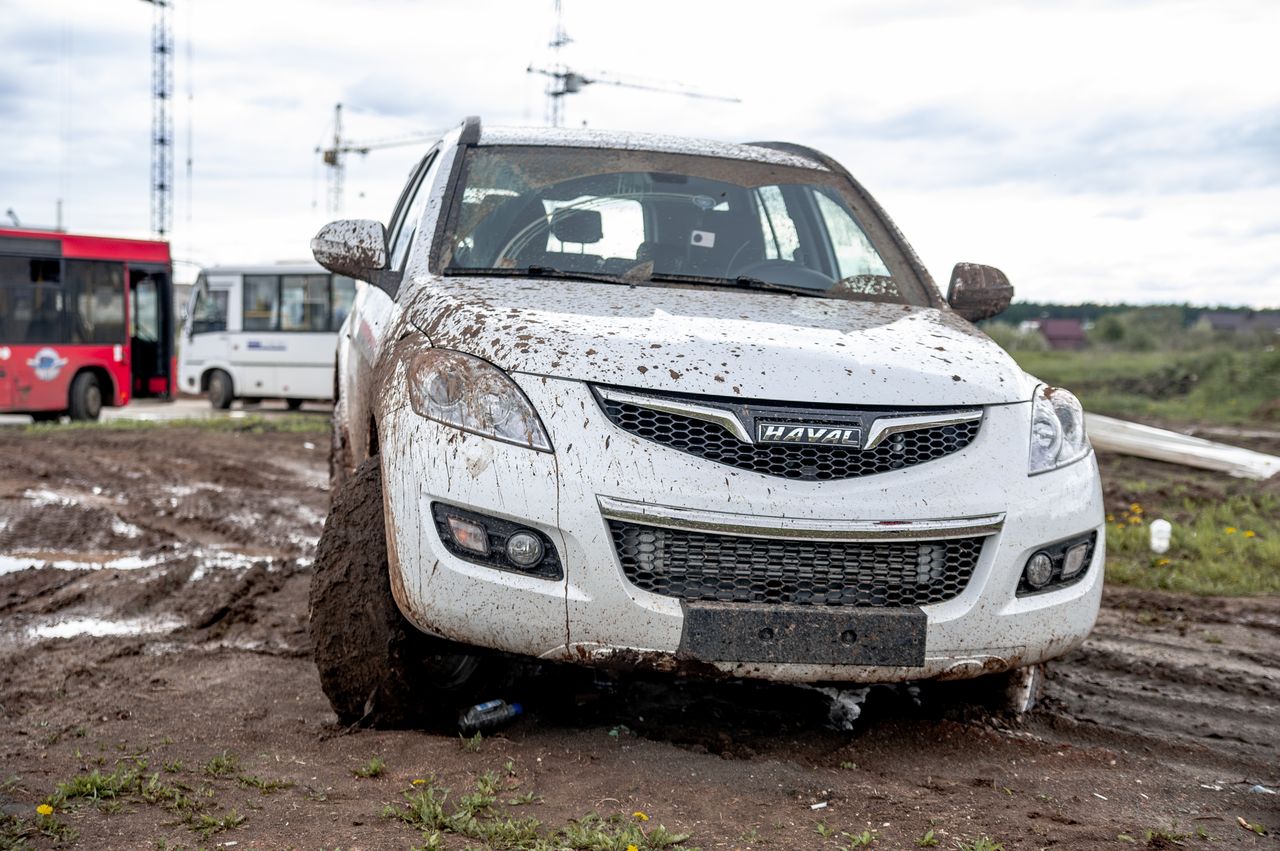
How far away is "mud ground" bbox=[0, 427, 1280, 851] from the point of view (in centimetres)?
292

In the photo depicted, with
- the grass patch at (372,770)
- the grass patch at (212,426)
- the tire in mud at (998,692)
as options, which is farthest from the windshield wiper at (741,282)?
the grass patch at (212,426)

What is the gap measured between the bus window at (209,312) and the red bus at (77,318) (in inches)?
80.1

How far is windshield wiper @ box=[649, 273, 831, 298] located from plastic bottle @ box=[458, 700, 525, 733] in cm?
144

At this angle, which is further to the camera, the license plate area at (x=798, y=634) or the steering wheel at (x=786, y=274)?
the steering wheel at (x=786, y=274)

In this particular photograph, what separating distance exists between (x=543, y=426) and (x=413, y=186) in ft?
9.02

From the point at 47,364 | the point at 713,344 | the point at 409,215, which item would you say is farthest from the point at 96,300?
the point at 713,344

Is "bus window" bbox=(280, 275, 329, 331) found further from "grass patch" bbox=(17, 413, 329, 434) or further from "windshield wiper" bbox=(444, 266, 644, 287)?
"windshield wiper" bbox=(444, 266, 644, 287)

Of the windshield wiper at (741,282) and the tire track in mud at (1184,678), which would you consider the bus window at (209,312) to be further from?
the windshield wiper at (741,282)

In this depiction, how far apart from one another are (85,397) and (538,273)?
1788 centimetres

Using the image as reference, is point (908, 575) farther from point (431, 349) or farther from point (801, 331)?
point (431, 349)

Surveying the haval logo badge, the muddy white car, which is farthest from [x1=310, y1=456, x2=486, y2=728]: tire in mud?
the haval logo badge

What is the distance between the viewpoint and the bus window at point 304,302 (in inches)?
915

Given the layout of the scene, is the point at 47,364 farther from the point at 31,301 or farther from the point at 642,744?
the point at 642,744

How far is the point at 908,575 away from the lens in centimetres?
329
